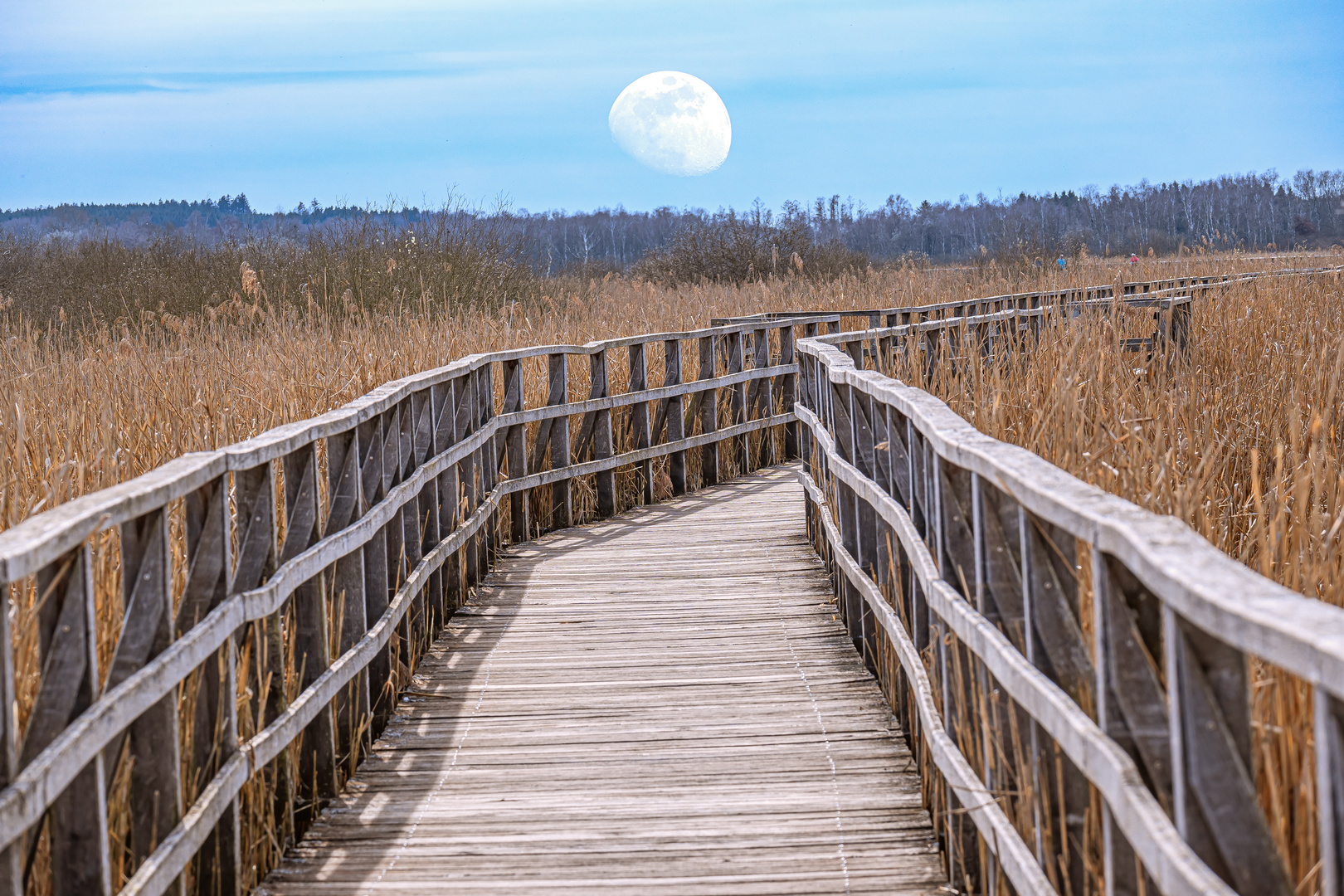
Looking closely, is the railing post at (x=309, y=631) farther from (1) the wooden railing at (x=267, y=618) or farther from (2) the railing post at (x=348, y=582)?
(2) the railing post at (x=348, y=582)

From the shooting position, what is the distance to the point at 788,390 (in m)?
11.7

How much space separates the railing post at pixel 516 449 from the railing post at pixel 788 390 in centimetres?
404

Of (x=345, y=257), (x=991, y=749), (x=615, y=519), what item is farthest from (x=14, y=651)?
(x=345, y=257)

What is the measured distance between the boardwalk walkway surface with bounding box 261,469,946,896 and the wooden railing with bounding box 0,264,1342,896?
8.0 inches

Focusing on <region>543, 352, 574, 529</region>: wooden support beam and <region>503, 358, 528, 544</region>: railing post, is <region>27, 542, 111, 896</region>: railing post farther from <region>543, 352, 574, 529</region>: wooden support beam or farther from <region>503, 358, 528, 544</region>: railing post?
<region>543, 352, 574, 529</region>: wooden support beam

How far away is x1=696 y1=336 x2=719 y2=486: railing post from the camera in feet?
32.6

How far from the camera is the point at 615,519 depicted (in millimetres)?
8742

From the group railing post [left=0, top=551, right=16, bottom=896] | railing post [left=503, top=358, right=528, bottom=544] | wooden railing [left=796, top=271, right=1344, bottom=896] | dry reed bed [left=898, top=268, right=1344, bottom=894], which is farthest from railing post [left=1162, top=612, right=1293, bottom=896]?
railing post [left=503, top=358, right=528, bottom=544]

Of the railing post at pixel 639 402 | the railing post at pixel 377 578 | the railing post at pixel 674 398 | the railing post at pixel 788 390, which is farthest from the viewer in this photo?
the railing post at pixel 788 390

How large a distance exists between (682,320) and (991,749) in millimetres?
10855

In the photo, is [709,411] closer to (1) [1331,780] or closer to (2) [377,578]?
(2) [377,578]

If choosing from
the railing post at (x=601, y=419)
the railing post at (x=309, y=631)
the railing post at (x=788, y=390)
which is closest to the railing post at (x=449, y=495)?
the railing post at (x=309, y=631)

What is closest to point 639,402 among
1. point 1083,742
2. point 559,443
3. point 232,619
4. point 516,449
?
point 559,443

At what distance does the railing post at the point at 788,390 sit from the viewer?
37.8ft
